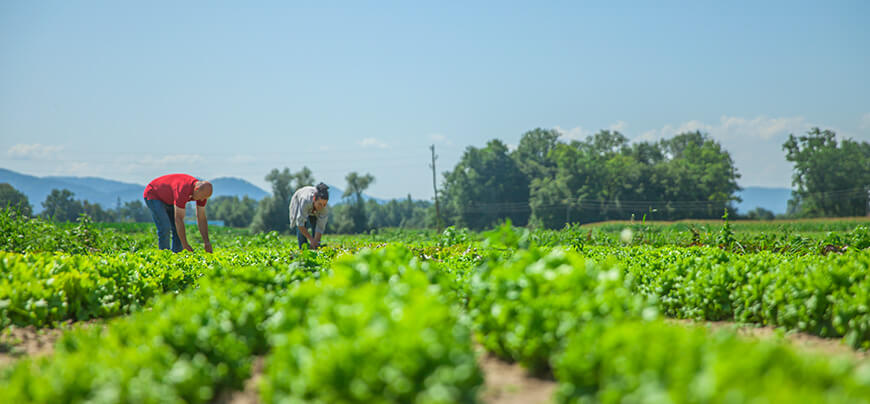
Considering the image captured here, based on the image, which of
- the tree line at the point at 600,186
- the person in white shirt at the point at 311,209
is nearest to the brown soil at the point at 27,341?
the person in white shirt at the point at 311,209

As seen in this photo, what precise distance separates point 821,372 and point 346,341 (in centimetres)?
195

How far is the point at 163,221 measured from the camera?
352 inches

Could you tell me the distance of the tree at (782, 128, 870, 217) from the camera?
71000mm

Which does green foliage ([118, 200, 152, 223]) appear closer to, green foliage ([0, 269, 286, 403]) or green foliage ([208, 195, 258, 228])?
green foliage ([208, 195, 258, 228])

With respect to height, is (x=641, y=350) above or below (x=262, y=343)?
above

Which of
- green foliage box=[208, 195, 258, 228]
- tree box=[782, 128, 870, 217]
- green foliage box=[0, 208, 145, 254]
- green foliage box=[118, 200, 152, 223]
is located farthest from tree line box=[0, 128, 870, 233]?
green foliage box=[0, 208, 145, 254]

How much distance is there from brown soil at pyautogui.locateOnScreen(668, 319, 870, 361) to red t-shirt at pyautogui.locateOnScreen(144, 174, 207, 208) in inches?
290

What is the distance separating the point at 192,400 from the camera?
106 inches

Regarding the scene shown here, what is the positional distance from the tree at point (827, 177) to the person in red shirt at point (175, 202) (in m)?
83.0

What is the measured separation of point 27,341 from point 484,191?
7953cm

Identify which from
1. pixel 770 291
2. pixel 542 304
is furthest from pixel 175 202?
pixel 770 291

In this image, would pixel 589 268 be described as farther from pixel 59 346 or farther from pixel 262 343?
pixel 59 346

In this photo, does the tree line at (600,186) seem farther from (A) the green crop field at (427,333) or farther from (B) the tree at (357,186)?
(A) the green crop field at (427,333)

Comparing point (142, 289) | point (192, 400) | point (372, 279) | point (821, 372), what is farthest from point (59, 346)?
point (821, 372)
